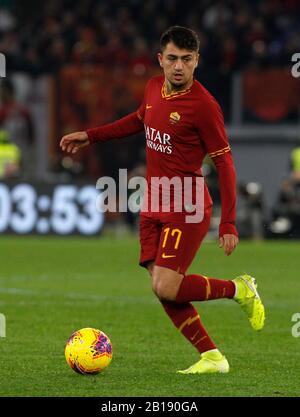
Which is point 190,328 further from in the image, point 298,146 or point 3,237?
point 298,146

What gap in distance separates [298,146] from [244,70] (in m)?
1.86

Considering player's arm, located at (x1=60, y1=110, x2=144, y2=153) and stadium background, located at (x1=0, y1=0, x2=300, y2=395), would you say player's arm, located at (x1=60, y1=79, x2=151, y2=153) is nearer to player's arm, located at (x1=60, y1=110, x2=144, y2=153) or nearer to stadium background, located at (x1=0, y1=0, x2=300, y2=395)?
player's arm, located at (x1=60, y1=110, x2=144, y2=153)

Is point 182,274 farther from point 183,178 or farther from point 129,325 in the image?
point 129,325

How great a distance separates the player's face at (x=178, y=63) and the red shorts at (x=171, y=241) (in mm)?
809

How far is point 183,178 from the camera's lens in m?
7.55

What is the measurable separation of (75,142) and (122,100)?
14.9 metres

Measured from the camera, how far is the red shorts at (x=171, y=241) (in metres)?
7.45

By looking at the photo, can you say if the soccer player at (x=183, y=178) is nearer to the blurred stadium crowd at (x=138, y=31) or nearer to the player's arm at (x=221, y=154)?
the player's arm at (x=221, y=154)

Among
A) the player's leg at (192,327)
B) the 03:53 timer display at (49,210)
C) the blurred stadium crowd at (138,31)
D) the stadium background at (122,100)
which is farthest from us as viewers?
the blurred stadium crowd at (138,31)

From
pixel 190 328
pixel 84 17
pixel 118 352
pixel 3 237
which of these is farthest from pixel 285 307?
pixel 84 17

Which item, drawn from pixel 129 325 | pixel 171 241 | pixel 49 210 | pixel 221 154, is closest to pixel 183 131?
pixel 221 154

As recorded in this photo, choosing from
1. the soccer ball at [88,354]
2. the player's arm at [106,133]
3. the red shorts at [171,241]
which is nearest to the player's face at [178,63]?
the player's arm at [106,133]

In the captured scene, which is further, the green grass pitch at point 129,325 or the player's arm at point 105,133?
the player's arm at point 105,133

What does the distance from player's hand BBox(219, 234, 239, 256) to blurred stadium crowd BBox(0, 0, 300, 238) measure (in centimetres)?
1378
